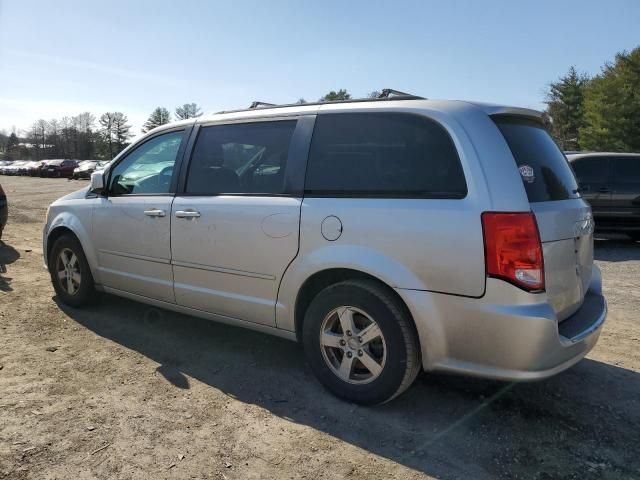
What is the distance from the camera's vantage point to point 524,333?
2578mm

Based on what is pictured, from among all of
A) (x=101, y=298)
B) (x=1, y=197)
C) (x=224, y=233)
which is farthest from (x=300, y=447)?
(x=1, y=197)

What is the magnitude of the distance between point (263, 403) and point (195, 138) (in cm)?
208

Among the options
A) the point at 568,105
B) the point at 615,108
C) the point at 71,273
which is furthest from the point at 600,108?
the point at 71,273

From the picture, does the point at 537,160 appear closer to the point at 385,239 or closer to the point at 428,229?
the point at 428,229

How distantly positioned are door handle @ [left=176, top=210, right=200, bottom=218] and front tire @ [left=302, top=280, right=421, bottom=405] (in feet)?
3.79

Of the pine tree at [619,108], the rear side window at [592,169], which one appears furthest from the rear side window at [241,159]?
the pine tree at [619,108]

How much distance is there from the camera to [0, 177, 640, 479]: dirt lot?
2.56 m

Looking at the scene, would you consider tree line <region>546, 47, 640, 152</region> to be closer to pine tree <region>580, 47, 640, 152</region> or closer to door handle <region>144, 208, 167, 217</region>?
pine tree <region>580, 47, 640, 152</region>

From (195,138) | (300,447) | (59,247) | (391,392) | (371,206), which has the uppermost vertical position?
(195,138)

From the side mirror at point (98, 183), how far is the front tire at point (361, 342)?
2.51 m

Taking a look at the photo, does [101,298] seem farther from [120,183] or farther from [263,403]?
[263,403]

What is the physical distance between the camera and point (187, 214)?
379cm

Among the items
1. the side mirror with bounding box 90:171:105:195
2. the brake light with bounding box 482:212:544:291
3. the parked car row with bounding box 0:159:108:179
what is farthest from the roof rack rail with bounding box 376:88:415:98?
the parked car row with bounding box 0:159:108:179

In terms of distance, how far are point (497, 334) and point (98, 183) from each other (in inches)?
143
